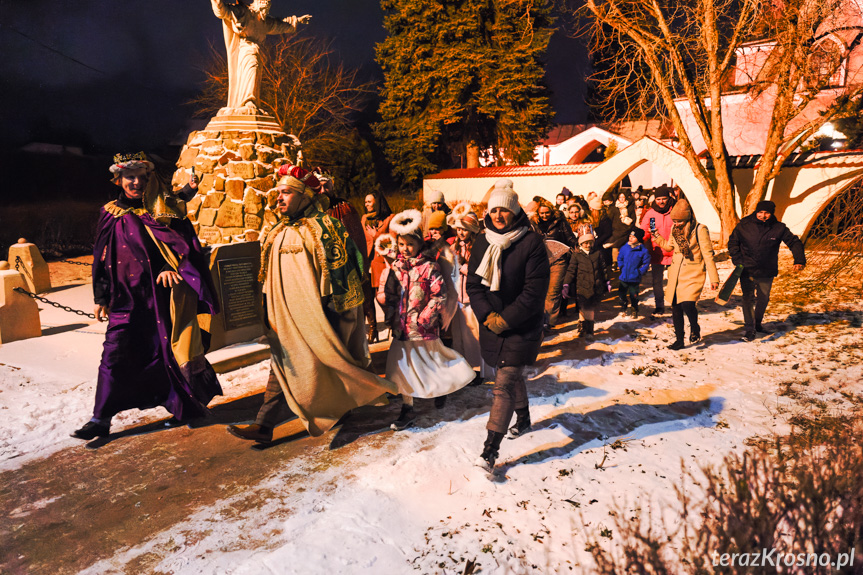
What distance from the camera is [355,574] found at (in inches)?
118

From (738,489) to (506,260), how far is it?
6.87 ft

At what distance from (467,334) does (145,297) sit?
10.1 feet

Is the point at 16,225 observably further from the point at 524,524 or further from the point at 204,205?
the point at 524,524

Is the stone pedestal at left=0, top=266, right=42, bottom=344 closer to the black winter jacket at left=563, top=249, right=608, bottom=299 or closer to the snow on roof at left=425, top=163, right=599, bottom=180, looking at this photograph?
the black winter jacket at left=563, top=249, right=608, bottom=299

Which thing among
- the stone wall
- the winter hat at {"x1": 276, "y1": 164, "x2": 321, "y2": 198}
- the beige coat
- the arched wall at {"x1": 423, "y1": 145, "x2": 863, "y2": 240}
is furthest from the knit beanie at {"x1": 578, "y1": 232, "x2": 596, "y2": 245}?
the arched wall at {"x1": 423, "y1": 145, "x2": 863, "y2": 240}

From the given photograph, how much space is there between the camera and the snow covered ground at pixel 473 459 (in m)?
3.18

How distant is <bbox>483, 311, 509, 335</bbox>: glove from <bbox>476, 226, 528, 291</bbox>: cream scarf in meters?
Answer: 0.19

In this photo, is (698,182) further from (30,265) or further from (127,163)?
(30,265)

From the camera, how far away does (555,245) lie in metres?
7.79

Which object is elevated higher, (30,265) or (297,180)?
(297,180)

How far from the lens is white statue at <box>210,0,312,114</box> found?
27.7 feet

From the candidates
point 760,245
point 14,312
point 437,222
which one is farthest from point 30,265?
point 760,245

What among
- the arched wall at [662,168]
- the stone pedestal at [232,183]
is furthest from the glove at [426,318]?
the arched wall at [662,168]

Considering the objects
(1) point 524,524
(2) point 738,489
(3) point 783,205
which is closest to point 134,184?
(1) point 524,524
